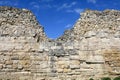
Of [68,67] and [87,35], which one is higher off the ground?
[87,35]

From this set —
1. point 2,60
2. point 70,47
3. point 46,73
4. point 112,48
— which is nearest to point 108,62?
point 112,48

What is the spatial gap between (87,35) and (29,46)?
132 inches

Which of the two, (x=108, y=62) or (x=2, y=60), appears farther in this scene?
(x=108, y=62)

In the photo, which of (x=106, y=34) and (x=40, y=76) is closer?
(x=40, y=76)

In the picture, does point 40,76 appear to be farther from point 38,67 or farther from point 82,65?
point 82,65

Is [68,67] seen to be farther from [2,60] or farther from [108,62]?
[2,60]

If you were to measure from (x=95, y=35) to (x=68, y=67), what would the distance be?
97.4 inches

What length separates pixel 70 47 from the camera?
18062 mm

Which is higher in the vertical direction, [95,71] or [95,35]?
[95,35]

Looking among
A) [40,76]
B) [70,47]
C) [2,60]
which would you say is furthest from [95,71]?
[2,60]

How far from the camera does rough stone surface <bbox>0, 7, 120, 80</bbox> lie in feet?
56.7

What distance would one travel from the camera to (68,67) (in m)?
17.7

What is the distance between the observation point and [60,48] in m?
18.0

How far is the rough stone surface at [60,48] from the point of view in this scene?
56.7 ft
